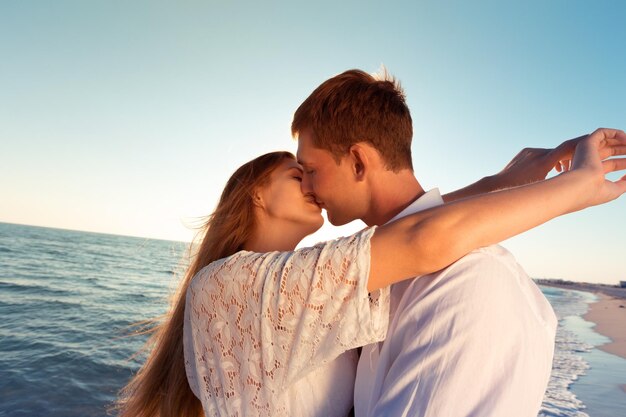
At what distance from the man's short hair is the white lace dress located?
25.0 inches

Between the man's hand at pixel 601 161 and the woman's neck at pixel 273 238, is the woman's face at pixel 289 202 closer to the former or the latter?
the woman's neck at pixel 273 238

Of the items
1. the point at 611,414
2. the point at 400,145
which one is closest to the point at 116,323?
the point at 611,414

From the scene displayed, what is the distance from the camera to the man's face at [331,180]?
78.5 inches

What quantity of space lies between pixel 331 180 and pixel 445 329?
1.00m

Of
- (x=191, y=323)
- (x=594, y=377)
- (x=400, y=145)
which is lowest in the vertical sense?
(x=594, y=377)

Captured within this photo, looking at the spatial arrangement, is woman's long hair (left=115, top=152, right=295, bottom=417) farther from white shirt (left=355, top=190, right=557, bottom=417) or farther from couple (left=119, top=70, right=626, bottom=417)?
white shirt (left=355, top=190, right=557, bottom=417)

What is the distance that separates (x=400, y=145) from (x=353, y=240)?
2.40 feet

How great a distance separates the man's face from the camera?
199 centimetres

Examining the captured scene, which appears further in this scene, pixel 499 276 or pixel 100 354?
pixel 100 354

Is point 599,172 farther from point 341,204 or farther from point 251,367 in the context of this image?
point 251,367

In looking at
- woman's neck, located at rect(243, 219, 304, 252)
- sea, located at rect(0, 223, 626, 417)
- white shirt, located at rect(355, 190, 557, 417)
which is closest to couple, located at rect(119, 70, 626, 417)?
white shirt, located at rect(355, 190, 557, 417)

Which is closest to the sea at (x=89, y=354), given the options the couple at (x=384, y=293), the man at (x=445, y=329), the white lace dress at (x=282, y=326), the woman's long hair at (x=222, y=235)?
the woman's long hair at (x=222, y=235)

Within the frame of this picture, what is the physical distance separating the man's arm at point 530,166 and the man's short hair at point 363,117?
2.17 ft

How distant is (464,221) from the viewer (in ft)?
Answer: 4.26
